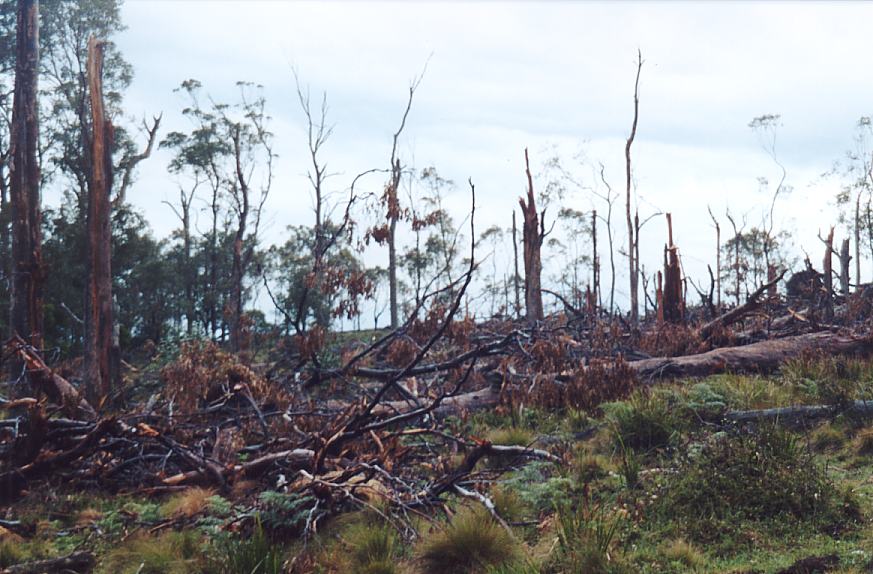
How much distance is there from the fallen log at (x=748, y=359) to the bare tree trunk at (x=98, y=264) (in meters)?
7.65

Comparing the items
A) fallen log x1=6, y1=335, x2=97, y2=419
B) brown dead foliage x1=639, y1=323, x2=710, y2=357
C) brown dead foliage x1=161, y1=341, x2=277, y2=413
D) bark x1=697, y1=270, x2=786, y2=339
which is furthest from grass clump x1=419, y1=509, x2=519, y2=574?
bark x1=697, y1=270, x2=786, y2=339

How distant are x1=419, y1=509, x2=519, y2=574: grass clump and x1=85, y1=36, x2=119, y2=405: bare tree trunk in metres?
7.50

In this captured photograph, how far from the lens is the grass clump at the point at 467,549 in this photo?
543cm

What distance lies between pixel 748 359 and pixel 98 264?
966 cm

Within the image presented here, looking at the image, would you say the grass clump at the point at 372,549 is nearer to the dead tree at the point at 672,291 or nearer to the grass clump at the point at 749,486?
the grass clump at the point at 749,486

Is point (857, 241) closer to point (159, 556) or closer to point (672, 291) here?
point (672, 291)

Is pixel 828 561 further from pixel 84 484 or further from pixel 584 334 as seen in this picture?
pixel 584 334

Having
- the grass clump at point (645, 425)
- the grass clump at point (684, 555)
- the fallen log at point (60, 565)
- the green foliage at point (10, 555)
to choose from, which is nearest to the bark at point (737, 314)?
the grass clump at point (645, 425)

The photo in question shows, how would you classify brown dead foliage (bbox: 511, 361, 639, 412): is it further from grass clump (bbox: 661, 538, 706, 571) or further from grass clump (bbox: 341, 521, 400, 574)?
grass clump (bbox: 341, 521, 400, 574)

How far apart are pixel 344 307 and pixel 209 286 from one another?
30.2m

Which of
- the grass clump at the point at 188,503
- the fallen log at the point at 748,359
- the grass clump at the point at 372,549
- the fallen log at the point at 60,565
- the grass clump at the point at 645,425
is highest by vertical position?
the fallen log at the point at 748,359

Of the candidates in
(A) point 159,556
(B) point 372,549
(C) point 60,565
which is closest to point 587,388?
(B) point 372,549

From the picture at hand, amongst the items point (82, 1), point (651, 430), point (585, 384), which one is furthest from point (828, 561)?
point (82, 1)

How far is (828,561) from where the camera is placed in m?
4.82
